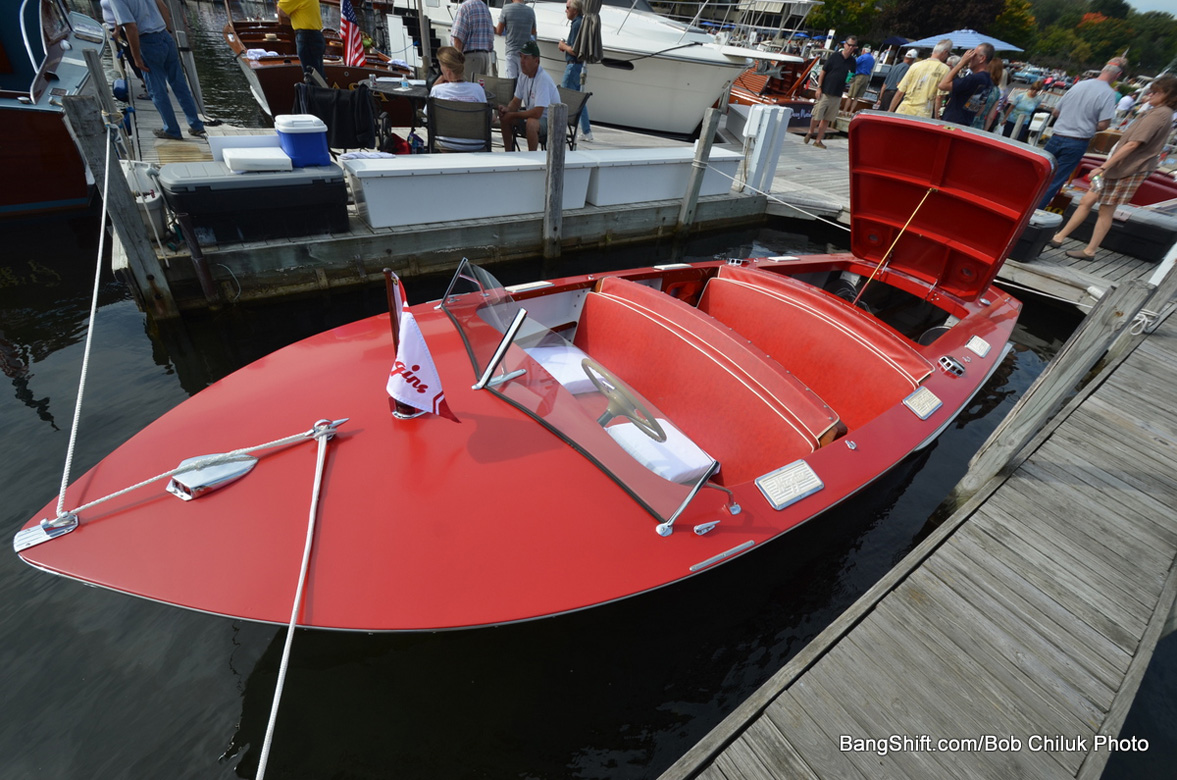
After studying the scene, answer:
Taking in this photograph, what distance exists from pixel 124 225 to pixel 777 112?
7223 mm

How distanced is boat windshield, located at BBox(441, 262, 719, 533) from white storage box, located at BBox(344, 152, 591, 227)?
3003 mm

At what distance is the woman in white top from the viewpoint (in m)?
5.80

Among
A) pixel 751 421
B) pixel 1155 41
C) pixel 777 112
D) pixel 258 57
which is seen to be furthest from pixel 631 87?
pixel 1155 41

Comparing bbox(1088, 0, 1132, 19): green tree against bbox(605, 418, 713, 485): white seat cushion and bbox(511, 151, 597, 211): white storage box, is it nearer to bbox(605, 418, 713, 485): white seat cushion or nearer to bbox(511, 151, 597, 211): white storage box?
bbox(511, 151, 597, 211): white storage box

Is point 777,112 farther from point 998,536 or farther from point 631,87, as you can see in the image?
point 998,536

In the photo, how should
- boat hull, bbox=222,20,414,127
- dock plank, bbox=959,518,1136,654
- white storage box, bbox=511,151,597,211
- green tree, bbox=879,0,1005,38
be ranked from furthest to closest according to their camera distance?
1. green tree, bbox=879,0,1005,38
2. boat hull, bbox=222,20,414,127
3. white storage box, bbox=511,151,597,211
4. dock plank, bbox=959,518,1136,654

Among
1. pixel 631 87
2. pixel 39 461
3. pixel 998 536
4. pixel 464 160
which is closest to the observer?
pixel 998 536

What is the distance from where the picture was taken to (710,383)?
9.82 feet

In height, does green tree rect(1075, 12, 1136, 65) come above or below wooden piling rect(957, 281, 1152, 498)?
above

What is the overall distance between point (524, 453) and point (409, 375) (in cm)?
61

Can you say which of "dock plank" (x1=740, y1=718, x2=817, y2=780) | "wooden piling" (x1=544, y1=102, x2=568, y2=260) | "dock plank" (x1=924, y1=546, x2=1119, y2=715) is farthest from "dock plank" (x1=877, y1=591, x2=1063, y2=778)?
"wooden piling" (x1=544, y1=102, x2=568, y2=260)

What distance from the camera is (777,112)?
23.7ft

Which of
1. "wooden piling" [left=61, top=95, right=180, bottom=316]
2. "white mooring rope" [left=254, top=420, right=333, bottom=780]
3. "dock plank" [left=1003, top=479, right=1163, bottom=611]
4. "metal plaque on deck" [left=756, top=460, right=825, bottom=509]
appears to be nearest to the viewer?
"white mooring rope" [left=254, top=420, right=333, bottom=780]

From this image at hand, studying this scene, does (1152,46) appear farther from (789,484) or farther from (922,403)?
Result: (789,484)
